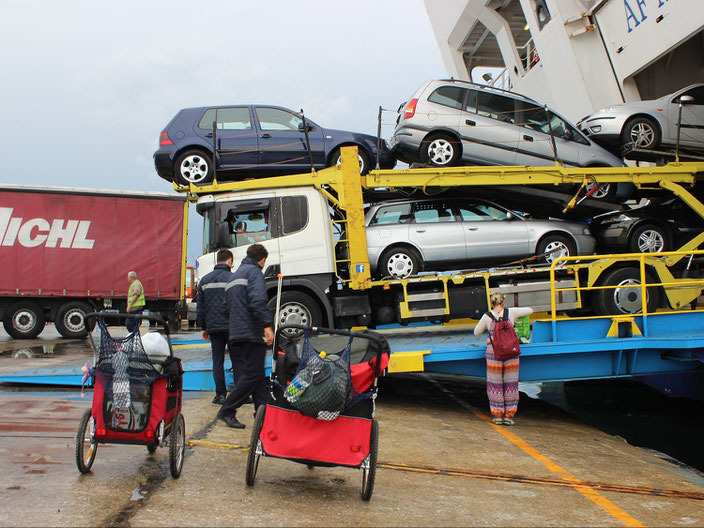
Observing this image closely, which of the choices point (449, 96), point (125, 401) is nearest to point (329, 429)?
point (125, 401)

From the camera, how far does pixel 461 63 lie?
22078mm

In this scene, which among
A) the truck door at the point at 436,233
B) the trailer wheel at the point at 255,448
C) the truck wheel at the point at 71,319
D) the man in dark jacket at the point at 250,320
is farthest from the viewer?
the truck wheel at the point at 71,319

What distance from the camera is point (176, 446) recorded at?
3646mm

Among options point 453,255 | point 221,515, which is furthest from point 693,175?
point 221,515

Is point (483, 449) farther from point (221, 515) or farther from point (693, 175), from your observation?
point (693, 175)

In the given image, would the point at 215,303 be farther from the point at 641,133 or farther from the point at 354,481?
the point at 641,133

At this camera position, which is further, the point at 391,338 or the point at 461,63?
the point at 461,63

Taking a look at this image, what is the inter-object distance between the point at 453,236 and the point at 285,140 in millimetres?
2794

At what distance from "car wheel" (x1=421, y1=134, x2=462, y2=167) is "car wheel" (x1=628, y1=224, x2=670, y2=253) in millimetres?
2761

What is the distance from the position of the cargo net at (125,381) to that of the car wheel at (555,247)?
6.09 metres

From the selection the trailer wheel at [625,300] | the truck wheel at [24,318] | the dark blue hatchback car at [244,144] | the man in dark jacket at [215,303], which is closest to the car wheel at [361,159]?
the dark blue hatchback car at [244,144]

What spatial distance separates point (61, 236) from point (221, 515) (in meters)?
10.1

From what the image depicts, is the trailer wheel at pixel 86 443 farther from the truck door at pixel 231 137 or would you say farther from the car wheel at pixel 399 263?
the truck door at pixel 231 137

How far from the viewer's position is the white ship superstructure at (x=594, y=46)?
1152 cm
